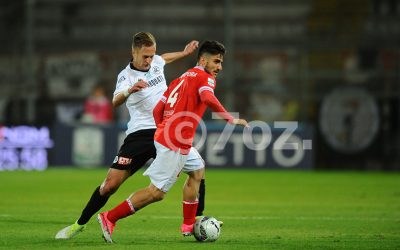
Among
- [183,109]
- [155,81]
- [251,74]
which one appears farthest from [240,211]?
[251,74]

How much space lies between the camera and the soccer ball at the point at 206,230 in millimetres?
8781

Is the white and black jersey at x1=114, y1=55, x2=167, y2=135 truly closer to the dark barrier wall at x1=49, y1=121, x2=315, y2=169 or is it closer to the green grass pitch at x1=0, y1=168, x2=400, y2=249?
the green grass pitch at x1=0, y1=168, x2=400, y2=249

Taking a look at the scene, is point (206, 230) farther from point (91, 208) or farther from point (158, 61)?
point (158, 61)

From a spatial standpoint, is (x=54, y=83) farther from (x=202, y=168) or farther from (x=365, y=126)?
(x=202, y=168)

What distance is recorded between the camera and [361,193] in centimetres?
1545

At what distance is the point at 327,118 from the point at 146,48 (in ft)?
40.8

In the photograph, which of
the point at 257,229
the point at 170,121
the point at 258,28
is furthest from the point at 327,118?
the point at 170,121

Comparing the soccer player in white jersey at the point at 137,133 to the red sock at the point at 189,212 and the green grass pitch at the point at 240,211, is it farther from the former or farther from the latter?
the green grass pitch at the point at 240,211

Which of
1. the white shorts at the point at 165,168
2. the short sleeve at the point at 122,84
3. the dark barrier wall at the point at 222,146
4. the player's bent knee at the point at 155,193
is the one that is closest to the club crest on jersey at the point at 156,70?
the short sleeve at the point at 122,84

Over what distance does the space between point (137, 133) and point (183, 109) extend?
74 centimetres

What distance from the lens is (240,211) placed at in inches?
485

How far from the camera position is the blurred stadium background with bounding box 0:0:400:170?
822 inches

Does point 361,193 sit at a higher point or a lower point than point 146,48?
lower

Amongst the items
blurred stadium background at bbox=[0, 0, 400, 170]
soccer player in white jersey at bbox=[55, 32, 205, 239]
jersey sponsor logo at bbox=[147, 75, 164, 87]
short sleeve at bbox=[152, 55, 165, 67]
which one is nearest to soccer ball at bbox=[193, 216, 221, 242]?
soccer player in white jersey at bbox=[55, 32, 205, 239]
